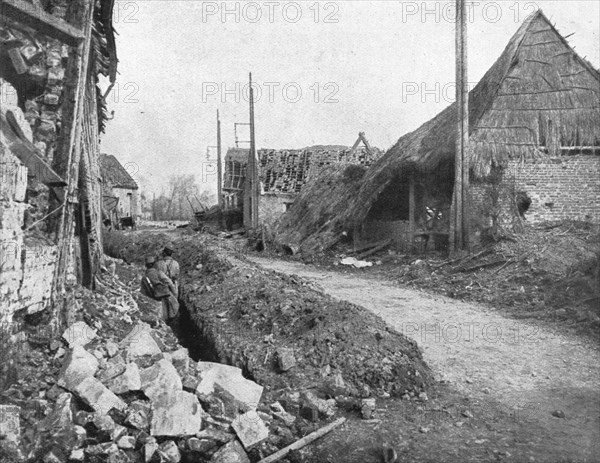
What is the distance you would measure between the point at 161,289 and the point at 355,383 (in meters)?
3.92

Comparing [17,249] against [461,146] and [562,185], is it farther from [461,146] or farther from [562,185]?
[562,185]

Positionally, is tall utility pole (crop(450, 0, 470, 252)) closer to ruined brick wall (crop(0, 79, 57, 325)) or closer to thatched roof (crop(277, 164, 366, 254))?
thatched roof (crop(277, 164, 366, 254))

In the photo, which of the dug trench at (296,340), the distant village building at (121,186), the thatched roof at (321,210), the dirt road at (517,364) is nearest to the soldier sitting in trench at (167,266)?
the dug trench at (296,340)

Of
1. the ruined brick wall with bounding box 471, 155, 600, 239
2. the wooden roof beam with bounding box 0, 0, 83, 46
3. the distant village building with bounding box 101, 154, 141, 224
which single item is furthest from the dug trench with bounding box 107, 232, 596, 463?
the distant village building with bounding box 101, 154, 141, 224

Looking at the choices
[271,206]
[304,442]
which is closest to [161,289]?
[304,442]

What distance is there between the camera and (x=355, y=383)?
492cm

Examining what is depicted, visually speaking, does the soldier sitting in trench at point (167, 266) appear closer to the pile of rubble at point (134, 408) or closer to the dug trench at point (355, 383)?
the dug trench at point (355, 383)

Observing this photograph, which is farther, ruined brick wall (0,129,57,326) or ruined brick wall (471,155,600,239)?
ruined brick wall (471,155,600,239)

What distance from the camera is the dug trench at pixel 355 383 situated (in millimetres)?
3832

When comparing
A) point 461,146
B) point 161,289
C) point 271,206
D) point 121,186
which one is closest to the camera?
point 161,289

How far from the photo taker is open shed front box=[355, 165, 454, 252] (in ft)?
46.6

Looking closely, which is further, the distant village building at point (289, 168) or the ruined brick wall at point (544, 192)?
the distant village building at point (289, 168)

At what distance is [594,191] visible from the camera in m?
12.4

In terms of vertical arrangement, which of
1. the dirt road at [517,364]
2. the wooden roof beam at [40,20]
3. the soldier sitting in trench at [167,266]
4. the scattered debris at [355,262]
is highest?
the wooden roof beam at [40,20]
